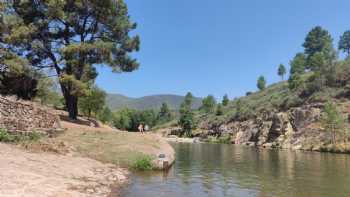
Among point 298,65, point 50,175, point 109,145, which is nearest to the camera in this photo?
point 50,175

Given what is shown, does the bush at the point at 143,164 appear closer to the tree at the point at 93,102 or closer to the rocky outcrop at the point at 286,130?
the tree at the point at 93,102

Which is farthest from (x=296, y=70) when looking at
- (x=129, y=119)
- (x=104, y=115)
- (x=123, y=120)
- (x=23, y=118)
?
(x=23, y=118)

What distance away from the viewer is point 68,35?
129 feet

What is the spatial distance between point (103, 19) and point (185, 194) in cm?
2915

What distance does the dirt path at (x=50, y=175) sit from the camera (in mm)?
11844

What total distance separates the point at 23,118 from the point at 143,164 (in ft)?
30.2

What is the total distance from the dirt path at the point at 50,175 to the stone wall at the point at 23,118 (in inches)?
120

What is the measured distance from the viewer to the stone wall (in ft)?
71.1

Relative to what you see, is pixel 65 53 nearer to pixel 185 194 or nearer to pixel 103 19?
pixel 103 19

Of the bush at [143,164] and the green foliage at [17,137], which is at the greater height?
the green foliage at [17,137]

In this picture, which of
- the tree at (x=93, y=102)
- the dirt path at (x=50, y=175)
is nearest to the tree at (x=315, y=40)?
the tree at (x=93, y=102)

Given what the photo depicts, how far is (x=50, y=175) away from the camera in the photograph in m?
14.6

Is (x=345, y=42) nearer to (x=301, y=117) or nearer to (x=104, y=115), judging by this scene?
(x=301, y=117)

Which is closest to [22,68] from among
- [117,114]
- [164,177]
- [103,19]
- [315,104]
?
[103,19]
